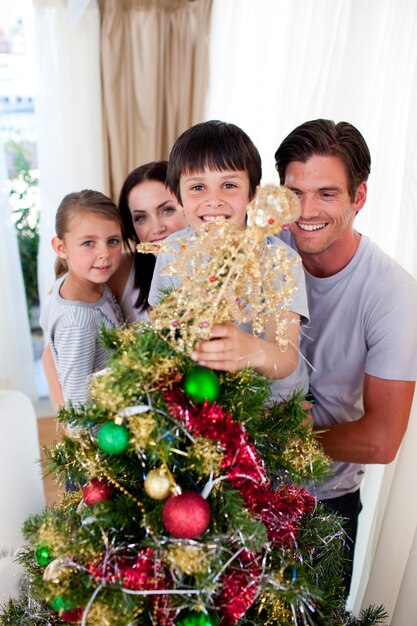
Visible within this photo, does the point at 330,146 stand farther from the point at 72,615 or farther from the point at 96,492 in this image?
the point at 72,615

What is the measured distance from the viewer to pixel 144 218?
155cm

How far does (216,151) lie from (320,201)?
258 millimetres

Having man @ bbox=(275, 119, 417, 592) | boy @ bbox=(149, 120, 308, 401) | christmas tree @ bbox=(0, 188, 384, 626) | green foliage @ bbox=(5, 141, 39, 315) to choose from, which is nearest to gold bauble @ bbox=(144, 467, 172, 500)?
christmas tree @ bbox=(0, 188, 384, 626)

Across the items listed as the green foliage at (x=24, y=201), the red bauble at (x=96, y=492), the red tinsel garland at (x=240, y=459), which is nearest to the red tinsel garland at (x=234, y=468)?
the red tinsel garland at (x=240, y=459)

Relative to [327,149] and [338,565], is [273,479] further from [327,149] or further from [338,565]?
[327,149]

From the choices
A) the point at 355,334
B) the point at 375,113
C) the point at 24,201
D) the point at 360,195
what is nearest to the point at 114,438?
the point at 355,334

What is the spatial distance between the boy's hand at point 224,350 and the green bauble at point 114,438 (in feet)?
0.44

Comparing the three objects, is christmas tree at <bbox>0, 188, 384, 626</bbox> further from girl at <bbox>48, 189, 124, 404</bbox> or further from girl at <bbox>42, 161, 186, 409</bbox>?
girl at <bbox>42, 161, 186, 409</bbox>

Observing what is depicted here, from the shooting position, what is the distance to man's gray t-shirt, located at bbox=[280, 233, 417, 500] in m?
1.14

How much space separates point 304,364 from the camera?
1206 mm

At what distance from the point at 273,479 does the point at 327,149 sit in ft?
2.32

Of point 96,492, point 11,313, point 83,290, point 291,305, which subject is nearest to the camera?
point 96,492

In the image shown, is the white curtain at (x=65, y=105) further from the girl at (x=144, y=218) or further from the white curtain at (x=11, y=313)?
the girl at (x=144, y=218)

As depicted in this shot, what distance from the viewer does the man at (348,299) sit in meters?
1.15
